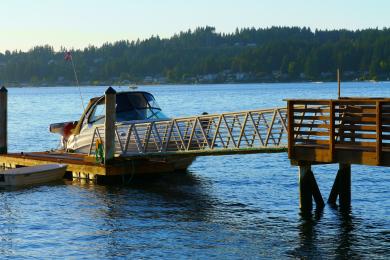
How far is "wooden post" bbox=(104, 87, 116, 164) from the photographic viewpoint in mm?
30250

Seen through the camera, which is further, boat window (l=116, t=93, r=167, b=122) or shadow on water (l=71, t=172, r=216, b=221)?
boat window (l=116, t=93, r=167, b=122)

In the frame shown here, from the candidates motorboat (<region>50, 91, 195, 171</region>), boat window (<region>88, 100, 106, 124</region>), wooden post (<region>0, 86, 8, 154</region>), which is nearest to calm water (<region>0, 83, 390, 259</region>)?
motorboat (<region>50, 91, 195, 171</region>)

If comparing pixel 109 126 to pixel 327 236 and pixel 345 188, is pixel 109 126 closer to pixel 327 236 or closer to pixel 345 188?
pixel 345 188

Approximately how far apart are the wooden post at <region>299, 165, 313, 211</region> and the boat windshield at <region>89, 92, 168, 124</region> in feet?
31.0

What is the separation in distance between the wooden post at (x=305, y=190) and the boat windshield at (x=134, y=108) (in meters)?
9.45

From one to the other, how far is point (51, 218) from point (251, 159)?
1952 cm

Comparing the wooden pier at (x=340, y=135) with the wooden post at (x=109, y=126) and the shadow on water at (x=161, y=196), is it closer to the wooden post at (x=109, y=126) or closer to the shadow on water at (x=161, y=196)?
the shadow on water at (x=161, y=196)

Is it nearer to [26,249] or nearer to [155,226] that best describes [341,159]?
[155,226]

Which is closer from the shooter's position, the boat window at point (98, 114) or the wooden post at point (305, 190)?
the wooden post at point (305, 190)

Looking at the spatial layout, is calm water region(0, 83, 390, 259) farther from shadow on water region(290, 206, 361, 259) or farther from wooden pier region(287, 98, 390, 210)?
wooden pier region(287, 98, 390, 210)

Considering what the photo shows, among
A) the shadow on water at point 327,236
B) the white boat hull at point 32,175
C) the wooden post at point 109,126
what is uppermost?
the wooden post at point 109,126

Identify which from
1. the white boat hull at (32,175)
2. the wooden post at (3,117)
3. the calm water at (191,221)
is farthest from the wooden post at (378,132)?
the wooden post at (3,117)

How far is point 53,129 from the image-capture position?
36656 mm

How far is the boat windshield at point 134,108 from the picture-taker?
32.7 meters
